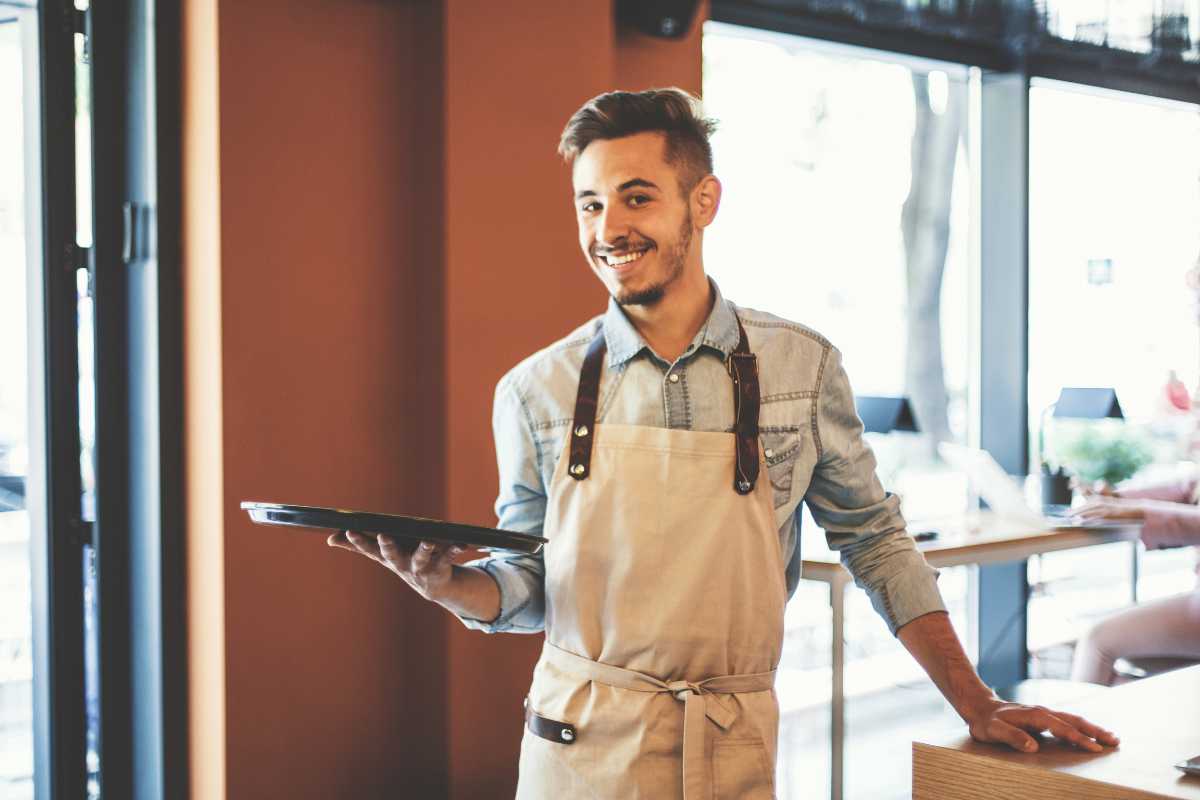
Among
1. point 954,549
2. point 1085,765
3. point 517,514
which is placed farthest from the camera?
point 954,549

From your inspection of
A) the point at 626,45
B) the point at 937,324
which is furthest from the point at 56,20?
the point at 937,324

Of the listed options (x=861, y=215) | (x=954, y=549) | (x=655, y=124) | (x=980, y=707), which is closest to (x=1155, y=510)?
(x=954, y=549)

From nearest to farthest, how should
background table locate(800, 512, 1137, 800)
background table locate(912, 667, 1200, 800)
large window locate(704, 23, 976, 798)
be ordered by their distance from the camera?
1. background table locate(912, 667, 1200, 800)
2. background table locate(800, 512, 1137, 800)
3. large window locate(704, 23, 976, 798)

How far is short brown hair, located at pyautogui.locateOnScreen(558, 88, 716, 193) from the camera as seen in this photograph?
1665 mm

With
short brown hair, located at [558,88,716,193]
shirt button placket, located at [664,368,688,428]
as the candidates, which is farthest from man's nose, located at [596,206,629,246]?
shirt button placket, located at [664,368,688,428]

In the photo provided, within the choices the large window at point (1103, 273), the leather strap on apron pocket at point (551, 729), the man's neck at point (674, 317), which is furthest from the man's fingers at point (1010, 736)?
the large window at point (1103, 273)

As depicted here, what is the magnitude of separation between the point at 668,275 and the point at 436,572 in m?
0.54

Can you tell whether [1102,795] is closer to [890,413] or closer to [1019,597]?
[890,413]

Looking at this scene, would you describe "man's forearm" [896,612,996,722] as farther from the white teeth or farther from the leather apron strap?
the white teeth

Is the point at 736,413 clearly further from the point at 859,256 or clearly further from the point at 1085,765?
the point at 859,256

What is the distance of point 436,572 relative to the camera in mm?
1511

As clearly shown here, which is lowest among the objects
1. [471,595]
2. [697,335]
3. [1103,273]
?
[471,595]

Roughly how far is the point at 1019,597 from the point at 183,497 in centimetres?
300

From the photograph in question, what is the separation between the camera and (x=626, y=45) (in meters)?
2.93
